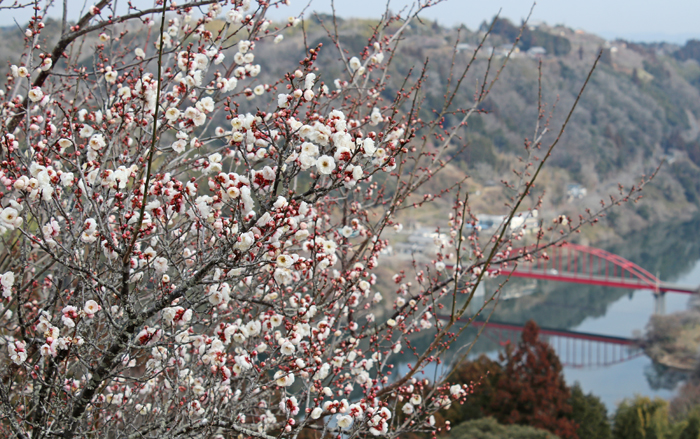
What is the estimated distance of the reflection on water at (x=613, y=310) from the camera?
2038 centimetres

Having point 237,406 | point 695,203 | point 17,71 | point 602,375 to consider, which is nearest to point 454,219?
point 237,406

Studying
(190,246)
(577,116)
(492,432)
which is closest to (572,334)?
(492,432)

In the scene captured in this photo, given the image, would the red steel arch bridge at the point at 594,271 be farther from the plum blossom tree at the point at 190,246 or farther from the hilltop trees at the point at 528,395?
the plum blossom tree at the point at 190,246

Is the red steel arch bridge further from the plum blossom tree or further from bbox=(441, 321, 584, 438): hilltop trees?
the plum blossom tree

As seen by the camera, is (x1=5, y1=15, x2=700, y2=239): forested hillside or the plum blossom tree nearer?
the plum blossom tree

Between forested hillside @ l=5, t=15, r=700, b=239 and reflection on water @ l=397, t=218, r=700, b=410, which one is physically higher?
forested hillside @ l=5, t=15, r=700, b=239

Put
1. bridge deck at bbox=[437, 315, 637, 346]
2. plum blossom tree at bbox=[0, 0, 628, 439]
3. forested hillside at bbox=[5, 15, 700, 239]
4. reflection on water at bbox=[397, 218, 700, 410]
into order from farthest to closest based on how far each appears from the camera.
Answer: forested hillside at bbox=[5, 15, 700, 239] < bridge deck at bbox=[437, 315, 637, 346] < reflection on water at bbox=[397, 218, 700, 410] < plum blossom tree at bbox=[0, 0, 628, 439]

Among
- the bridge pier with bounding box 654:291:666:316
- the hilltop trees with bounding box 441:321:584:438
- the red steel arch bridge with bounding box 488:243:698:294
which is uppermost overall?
the red steel arch bridge with bounding box 488:243:698:294

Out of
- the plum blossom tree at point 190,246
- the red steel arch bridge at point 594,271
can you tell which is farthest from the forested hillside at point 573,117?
the plum blossom tree at point 190,246

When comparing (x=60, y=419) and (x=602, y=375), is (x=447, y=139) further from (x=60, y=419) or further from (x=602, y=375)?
(x=602, y=375)

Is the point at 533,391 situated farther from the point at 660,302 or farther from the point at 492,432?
the point at 660,302

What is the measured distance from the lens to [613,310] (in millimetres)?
27891

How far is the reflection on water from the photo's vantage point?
66.8 ft

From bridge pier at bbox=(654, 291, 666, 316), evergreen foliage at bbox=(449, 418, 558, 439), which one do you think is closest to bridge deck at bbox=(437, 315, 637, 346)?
bridge pier at bbox=(654, 291, 666, 316)
